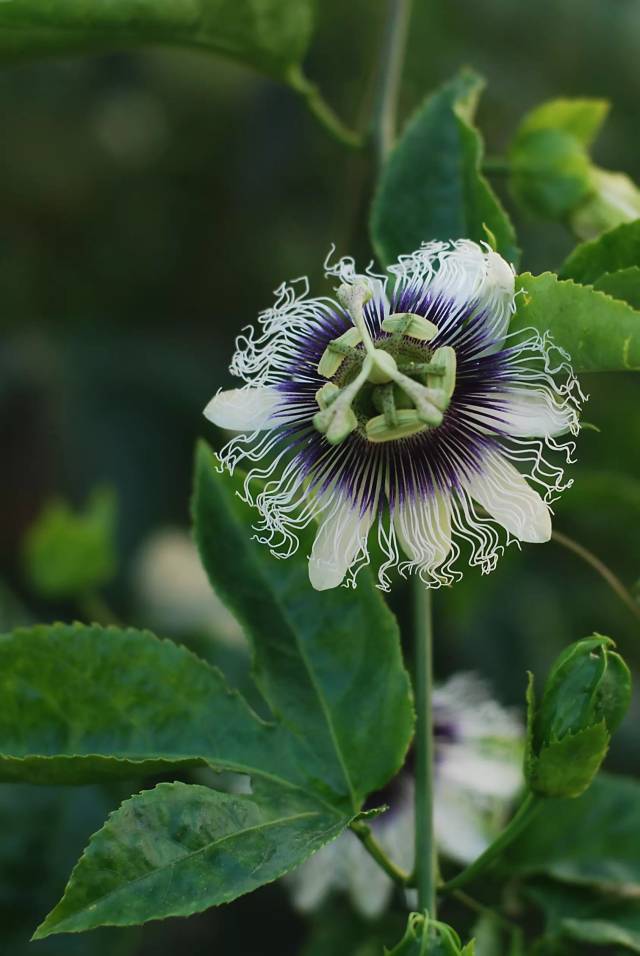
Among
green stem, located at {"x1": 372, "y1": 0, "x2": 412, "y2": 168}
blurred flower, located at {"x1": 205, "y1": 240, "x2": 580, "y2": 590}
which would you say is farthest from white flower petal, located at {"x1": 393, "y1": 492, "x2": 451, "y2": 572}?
green stem, located at {"x1": 372, "y1": 0, "x2": 412, "y2": 168}

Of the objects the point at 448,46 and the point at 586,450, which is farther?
the point at 448,46

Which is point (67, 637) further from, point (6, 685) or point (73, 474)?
point (73, 474)

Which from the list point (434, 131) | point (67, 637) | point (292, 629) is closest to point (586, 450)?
point (434, 131)

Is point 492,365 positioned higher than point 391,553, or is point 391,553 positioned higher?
Answer: point 492,365

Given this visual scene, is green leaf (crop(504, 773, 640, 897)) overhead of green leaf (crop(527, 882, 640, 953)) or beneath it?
overhead

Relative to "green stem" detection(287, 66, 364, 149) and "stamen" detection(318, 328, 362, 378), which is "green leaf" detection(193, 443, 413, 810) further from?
"green stem" detection(287, 66, 364, 149)

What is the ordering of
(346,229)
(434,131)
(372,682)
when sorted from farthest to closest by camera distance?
(346,229)
(434,131)
(372,682)

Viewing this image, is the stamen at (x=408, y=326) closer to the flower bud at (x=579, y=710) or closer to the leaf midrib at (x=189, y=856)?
the flower bud at (x=579, y=710)
